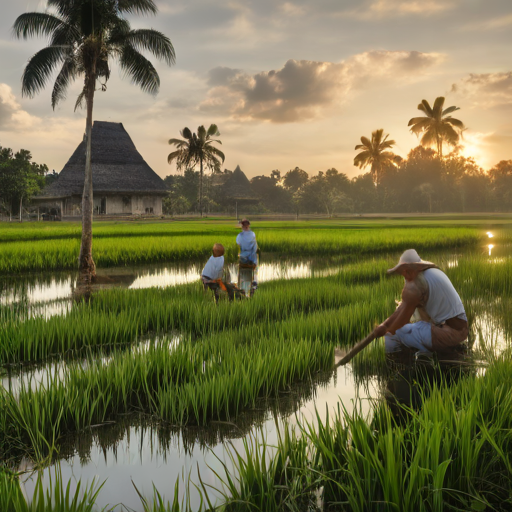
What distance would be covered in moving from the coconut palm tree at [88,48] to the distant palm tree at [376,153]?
46.4m

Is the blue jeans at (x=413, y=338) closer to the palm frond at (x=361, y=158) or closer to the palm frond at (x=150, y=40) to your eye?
the palm frond at (x=150, y=40)

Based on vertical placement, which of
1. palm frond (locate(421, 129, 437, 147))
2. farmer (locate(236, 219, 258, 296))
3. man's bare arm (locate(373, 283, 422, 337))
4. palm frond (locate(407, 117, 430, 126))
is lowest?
man's bare arm (locate(373, 283, 422, 337))

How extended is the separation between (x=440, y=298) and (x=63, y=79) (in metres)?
9.89

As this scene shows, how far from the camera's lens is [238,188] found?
45594 millimetres

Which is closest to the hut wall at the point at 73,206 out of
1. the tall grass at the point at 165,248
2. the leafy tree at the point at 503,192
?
the tall grass at the point at 165,248

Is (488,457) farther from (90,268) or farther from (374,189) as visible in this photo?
(374,189)

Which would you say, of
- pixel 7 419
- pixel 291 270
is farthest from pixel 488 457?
pixel 291 270

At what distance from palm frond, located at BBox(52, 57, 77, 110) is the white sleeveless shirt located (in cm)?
950

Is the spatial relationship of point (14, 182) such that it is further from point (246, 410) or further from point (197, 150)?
point (246, 410)

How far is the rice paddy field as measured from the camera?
181 cm

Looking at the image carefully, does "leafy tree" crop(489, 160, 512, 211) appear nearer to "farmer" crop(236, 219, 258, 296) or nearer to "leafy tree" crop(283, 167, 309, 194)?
"leafy tree" crop(283, 167, 309, 194)

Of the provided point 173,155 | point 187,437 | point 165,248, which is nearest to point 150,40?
point 165,248

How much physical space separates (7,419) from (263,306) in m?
3.49

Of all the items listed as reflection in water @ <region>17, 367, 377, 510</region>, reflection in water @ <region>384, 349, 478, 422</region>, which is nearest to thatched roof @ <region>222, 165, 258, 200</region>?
reflection in water @ <region>384, 349, 478, 422</region>
